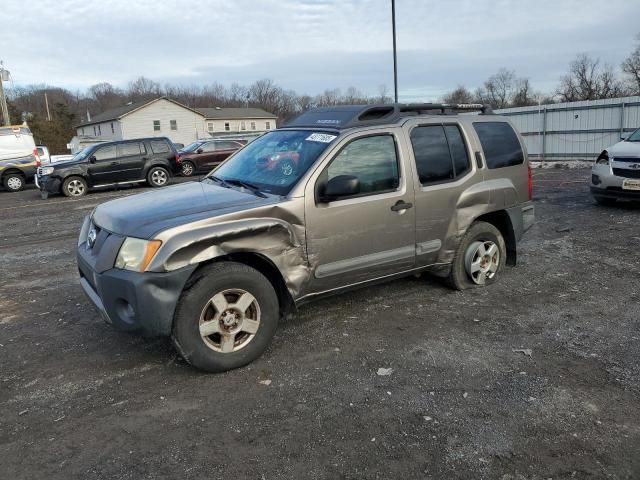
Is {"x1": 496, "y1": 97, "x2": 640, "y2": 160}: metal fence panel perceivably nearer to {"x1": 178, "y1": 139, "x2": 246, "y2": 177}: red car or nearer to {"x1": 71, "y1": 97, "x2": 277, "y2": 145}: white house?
{"x1": 178, "y1": 139, "x2": 246, "y2": 177}: red car

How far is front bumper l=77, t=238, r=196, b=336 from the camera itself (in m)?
3.44

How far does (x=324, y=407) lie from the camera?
3332 millimetres

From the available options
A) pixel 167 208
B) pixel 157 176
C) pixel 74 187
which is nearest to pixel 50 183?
pixel 74 187

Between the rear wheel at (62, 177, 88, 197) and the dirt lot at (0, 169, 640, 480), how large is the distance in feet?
37.7

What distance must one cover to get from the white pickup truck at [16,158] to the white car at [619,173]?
1934cm

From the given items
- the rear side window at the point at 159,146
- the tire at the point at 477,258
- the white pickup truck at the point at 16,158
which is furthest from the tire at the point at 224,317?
the white pickup truck at the point at 16,158

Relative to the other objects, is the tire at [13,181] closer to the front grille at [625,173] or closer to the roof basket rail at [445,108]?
the roof basket rail at [445,108]

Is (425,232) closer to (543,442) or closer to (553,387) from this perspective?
(553,387)

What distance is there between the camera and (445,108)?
17.5 feet

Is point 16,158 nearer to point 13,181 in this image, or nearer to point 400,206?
point 13,181

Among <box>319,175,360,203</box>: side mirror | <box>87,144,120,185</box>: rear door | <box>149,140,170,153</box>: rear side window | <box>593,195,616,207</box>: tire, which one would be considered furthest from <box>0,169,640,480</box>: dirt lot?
<box>149,140,170,153</box>: rear side window

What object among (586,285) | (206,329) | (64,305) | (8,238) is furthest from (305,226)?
(8,238)

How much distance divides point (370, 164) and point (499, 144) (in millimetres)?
1883

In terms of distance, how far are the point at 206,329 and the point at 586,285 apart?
423cm
